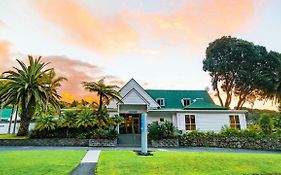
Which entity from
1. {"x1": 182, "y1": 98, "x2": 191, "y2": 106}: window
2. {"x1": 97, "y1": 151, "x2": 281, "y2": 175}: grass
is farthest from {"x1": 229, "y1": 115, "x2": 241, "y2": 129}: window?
{"x1": 97, "y1": 151, "x2": 281, "y2": 175}: grass

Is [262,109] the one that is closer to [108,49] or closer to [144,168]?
[108,49]

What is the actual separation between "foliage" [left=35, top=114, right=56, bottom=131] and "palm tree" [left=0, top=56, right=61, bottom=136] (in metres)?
1.91

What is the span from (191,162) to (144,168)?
2.60m

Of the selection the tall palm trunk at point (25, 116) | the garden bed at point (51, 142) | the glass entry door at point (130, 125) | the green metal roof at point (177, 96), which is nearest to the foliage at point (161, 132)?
the garden bed at point (51, 142)

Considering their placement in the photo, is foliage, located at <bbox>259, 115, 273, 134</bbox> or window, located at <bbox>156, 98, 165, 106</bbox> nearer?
foliage, located at <bbox>259, 115, 273, 134</bbox>

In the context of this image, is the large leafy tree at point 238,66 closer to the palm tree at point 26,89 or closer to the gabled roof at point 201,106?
the gabled roof at point 201,106

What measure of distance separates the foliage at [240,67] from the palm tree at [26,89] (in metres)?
31.6

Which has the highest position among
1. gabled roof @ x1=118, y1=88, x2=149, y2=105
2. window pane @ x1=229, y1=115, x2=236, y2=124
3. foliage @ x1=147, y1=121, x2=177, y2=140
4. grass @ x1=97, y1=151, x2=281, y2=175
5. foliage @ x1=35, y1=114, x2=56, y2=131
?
gabled roof @ x1=118, y1=88, x2=149, y2=105

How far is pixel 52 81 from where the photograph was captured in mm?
28391

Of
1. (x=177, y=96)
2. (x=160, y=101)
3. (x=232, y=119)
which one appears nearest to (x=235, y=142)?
(x=232, y=119)

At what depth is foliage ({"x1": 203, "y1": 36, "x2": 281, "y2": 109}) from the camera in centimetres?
4509

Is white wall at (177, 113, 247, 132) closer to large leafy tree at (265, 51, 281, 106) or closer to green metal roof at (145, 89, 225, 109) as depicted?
green metal roof at (145, 89, 225, 109)

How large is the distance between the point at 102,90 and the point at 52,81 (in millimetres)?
5797

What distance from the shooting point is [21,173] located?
9.23 meters
